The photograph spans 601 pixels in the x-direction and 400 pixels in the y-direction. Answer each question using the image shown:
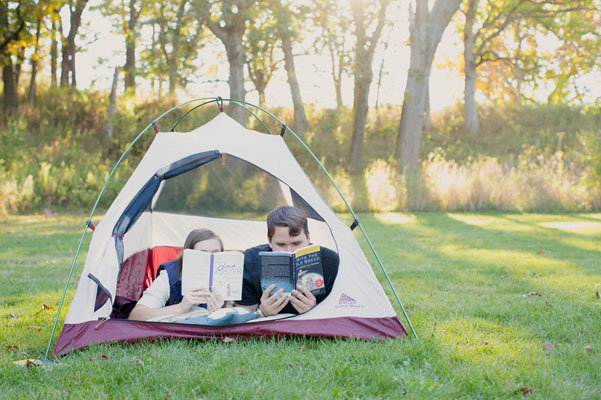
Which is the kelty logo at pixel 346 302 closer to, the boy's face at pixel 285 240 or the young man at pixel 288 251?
the young man at pixel 288 251

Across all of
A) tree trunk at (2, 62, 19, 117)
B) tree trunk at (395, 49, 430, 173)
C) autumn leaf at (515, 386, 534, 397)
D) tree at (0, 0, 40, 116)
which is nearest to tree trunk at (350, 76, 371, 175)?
tree trunk at (395, 49, 430, 173)

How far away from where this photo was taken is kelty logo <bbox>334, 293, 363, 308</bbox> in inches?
131

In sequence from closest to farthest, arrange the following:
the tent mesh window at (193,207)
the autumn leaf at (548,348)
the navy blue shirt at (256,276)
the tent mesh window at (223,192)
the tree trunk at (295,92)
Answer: the autumn leaf at (548,348)
the navy blue shirt at (256,276)
the tent mesh window at (193,207)
the tent mesh window at (223,192)
the tree trunk at (295,92)

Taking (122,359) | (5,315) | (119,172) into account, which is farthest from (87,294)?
(119,172)

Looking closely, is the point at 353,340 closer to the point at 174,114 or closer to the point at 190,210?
the point at 190,210

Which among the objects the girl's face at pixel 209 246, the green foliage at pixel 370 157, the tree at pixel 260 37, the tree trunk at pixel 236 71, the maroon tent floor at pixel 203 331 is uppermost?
the tree at pixel 260 37

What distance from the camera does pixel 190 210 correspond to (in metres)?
5.44

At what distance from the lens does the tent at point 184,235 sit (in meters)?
3.17

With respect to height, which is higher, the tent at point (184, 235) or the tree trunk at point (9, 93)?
the tree trunk at point (9, 93)

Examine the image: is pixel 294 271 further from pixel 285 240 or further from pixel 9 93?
pixel 9 93

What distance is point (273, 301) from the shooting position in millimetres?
3277

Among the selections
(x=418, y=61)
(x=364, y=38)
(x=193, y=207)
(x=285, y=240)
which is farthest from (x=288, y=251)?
(x=418, y=61)

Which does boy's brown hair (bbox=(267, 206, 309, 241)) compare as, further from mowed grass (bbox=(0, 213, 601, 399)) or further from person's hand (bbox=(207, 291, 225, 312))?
mowed grass (bbox=(0, 213, 601, 399))

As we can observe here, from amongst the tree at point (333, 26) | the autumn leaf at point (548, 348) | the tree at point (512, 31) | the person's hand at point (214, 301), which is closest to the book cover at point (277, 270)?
the person's hand at point (214, 301)
